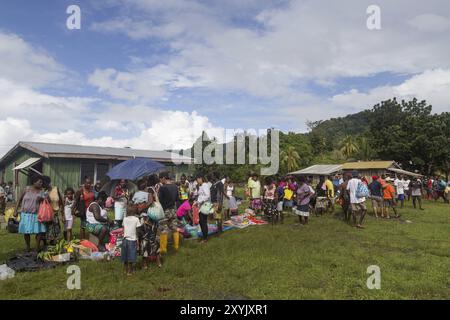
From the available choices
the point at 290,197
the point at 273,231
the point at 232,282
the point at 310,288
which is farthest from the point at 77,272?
the point at 290,197

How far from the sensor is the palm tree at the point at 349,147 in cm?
5492

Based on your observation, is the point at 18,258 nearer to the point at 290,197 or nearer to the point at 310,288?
the point at 310,288

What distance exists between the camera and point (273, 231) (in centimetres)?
1008

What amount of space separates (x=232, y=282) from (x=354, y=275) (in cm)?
228

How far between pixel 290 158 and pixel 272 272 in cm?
4310

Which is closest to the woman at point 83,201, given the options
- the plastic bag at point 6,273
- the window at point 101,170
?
the plastic bag at point 6,273

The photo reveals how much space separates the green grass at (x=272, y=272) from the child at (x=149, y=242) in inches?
9.7

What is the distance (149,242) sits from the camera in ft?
20.9

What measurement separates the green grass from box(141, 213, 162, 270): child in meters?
0.25

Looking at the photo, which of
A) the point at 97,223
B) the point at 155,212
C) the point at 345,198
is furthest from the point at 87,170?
the point at 345,198

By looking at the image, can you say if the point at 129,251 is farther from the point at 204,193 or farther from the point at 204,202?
the point at 204,193

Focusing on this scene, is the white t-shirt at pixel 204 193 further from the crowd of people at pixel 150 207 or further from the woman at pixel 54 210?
the woman at pixel 54 210

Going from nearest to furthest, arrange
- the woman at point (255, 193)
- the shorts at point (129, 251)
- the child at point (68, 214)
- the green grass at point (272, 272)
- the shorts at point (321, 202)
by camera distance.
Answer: the green grass at point (272, 272) < the shorts at point (129, 251) < the child at point (68, 214) < the woman at point (255, 193) < the shorts at point (321, 202)

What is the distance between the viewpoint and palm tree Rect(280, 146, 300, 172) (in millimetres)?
48219
